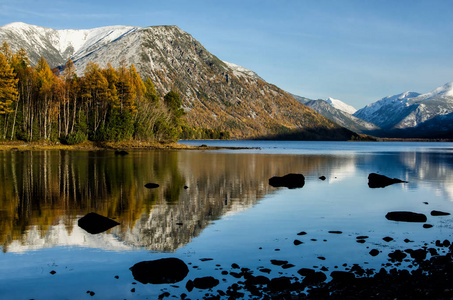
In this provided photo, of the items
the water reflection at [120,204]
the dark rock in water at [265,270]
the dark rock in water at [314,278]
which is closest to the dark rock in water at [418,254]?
the dark rock in water at [314,278]

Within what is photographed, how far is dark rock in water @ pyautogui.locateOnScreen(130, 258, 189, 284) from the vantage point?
44.0ft

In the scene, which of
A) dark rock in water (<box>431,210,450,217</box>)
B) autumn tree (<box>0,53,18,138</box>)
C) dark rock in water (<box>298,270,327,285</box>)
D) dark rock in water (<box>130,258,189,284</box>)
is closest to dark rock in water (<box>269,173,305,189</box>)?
dark rock in water (<box>431,210,450,217</box>)

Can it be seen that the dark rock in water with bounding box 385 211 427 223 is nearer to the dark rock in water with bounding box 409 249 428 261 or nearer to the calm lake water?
the calm lake water

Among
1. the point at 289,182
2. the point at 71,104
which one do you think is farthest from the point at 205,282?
the point at 71,104

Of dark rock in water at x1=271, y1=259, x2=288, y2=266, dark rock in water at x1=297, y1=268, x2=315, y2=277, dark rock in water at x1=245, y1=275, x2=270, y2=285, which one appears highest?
dark rock in water at x1=245, y1=275, x2=270, y2=285

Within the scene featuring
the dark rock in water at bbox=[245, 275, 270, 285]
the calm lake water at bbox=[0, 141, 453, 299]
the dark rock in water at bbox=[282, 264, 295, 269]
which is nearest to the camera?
the dark rock in water at bbox=[245, 275, 270, 285]

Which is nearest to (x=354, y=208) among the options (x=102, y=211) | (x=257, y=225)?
(x=257, y=225)

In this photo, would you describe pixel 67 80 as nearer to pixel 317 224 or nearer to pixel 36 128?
pixel 36 128

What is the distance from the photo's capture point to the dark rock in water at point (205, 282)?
12672 mm

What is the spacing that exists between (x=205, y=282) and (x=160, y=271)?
6.25 feet

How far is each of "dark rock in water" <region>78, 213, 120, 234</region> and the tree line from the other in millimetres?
84185

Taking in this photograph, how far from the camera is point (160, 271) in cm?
1378

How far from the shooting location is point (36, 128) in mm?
100625

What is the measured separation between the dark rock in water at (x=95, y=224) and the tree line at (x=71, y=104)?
84185 mm
